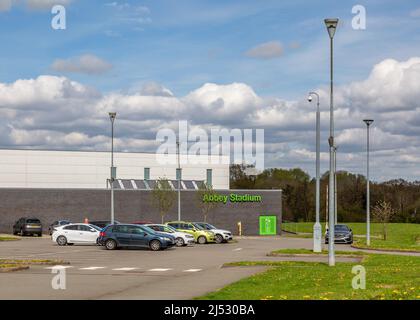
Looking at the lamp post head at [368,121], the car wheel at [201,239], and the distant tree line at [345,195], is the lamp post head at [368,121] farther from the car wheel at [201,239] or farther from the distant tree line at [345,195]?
the distant tree line at [345,195]

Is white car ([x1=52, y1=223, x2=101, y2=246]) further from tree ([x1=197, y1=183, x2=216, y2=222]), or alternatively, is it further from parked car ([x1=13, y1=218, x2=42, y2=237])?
tree ([x1=197, y1=183, x2=216, y2=222])

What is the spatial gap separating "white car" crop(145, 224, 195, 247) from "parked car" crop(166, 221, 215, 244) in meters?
2.27

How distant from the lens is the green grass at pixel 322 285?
14.7 meters

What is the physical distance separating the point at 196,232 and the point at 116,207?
28165 millimetres

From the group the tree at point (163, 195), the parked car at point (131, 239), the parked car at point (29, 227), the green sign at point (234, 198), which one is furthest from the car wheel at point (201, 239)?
the green sign at point (234, 198)

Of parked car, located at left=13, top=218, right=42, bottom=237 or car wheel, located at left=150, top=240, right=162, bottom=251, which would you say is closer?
car wheel, located at left=150, top=240, right=162, bottom=251

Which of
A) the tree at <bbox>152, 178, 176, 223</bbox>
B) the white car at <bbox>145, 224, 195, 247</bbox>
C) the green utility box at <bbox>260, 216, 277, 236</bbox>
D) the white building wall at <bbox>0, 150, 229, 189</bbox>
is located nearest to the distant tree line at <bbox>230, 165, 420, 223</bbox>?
the white building wall at <bbox>0, 150, 229, 189</bbox>

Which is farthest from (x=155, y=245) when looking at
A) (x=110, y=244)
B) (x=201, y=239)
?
(x=201, y=239)

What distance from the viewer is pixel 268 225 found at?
3091 inches

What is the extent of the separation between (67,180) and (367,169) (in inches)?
1927

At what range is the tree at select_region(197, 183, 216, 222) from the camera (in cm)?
7562
